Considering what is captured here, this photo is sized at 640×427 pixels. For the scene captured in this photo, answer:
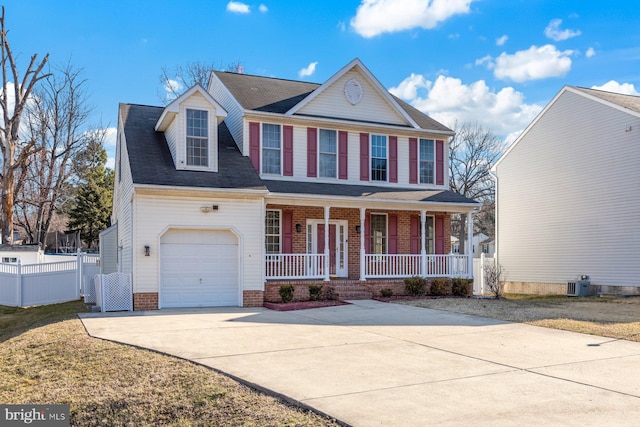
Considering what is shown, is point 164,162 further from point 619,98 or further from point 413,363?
point 619,98

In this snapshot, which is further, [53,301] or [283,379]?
[53,301]

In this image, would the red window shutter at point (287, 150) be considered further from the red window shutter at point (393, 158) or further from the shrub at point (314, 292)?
the shrub at point (314, 292)

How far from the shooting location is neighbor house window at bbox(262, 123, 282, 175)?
1902 cm

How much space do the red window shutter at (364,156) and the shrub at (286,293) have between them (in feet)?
17.6

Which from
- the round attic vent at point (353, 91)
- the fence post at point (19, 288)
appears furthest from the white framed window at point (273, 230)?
the fence post at point (19, 288)

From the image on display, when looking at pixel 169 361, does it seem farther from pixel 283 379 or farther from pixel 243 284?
pixel 243 284

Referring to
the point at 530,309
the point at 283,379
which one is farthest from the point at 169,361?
the point at 530,309

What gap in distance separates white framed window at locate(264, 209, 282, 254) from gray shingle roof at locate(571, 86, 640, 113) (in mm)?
13542

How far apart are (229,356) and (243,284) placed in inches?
299

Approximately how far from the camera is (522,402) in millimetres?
6387

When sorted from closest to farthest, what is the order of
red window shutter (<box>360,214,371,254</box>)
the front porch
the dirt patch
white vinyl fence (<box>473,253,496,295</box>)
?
the dirt patch
the front porch
red window shutter (<box>360,214,371,254</box>)
white vinyl fence (<box>473,253,496,295</box>)

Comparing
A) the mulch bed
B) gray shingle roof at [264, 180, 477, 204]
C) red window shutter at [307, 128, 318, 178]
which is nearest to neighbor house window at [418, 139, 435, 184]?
gray shingle roof at [264, 180, 477, 204]

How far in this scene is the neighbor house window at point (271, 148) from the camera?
19.0m

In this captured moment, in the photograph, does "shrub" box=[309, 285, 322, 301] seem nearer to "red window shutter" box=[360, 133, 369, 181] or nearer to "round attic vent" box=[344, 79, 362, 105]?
"red window shutter" box=[360, 133, 369, 181]
